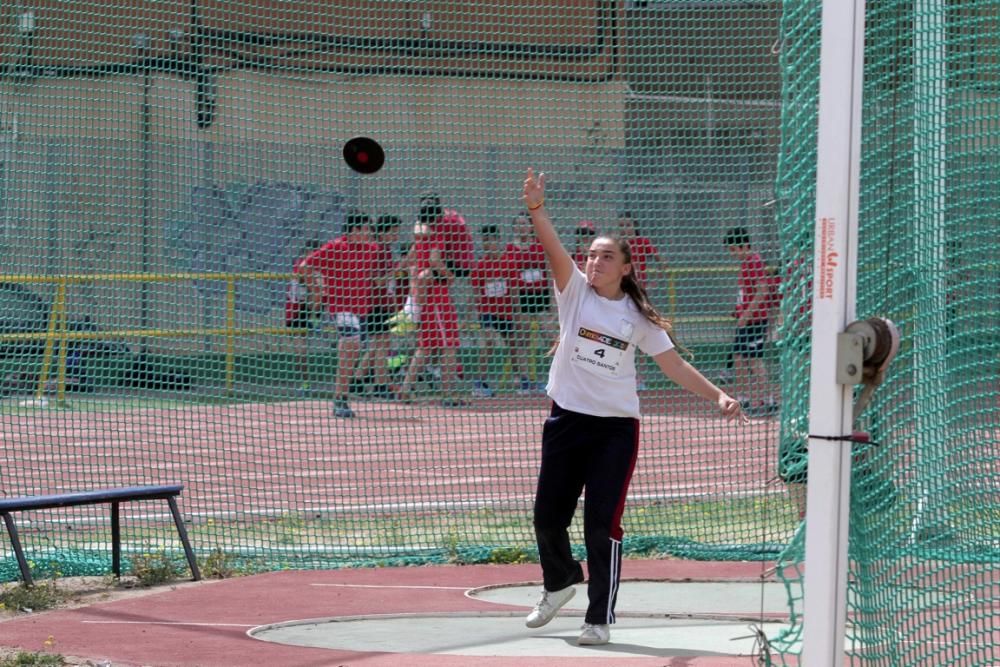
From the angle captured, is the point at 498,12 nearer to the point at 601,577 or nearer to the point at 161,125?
the point at 161,125

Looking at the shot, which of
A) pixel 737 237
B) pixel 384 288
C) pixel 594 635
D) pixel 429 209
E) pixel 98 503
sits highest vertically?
pixel 429 209

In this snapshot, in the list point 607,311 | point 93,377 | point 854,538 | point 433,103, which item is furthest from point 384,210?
point 854,538

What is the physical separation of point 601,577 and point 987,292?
2.05m

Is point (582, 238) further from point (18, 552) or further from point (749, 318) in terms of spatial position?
point (18, 552)

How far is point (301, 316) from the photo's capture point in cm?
1365

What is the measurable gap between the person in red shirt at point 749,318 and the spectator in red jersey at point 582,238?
3.71ft

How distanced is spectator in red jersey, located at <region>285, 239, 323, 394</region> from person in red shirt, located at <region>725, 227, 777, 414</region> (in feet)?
11.8

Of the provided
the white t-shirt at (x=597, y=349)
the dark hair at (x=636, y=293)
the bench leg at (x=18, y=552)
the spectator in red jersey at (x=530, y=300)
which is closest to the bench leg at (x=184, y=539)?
the bench leg at (x=18, y=552)

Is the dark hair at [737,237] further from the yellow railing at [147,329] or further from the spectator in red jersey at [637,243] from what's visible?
the spectator in red jersey at [637,243]

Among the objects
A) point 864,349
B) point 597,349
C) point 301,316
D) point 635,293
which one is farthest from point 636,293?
point 301,316

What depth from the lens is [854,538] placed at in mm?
5117

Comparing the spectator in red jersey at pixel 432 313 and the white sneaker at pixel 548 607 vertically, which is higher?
the spectator in red jersey at pixel 432 313

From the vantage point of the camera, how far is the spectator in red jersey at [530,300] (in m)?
12.7

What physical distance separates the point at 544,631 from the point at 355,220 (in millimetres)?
5810
